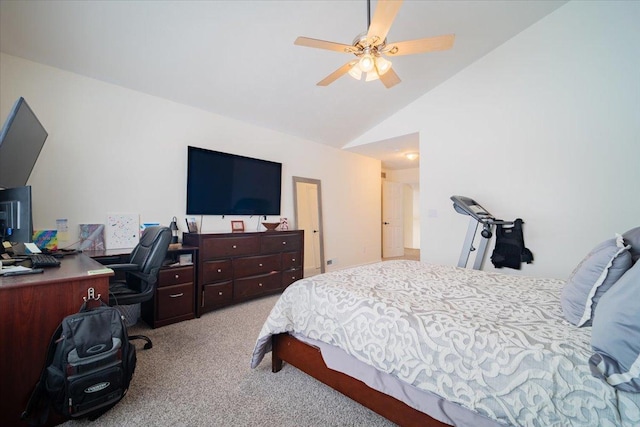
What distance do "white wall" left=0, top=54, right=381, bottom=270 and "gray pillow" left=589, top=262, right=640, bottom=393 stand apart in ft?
11.7

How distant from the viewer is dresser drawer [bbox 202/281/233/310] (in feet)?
9.59

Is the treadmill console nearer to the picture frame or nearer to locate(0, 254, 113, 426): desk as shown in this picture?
the picture frame

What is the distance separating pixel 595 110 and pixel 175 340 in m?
4.78

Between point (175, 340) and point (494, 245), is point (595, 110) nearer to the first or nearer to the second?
point (494, 245)

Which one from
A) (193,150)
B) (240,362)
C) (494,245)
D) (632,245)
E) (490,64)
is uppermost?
(490,64)

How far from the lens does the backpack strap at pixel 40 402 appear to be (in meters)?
1.28

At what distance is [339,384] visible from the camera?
150cm

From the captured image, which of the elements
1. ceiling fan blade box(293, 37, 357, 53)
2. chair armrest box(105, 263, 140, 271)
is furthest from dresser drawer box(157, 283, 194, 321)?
ceiling fan blade box(293, 37, 357, 53)

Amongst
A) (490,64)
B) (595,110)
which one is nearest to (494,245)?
(595,110)

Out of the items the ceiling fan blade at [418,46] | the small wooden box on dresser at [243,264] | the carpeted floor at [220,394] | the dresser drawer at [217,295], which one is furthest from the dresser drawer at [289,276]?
the ceiling fan blade at [418,46]

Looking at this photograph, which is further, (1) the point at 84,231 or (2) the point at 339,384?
(1) the point at 84,231

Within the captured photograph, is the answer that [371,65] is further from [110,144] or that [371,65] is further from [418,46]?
[110,144]

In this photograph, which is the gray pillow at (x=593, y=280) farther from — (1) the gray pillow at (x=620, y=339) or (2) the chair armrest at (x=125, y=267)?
(2) the chair armrest at (x=125, y=267)

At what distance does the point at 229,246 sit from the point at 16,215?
1742mm
